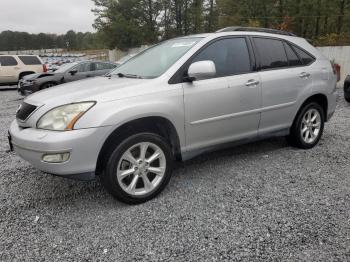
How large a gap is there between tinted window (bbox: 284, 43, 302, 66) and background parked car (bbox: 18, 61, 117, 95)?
890 cm

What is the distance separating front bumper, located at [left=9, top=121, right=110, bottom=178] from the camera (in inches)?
112

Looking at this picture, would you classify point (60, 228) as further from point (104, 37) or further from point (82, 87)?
point (104, 37)

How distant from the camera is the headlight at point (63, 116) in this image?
2.90 meters

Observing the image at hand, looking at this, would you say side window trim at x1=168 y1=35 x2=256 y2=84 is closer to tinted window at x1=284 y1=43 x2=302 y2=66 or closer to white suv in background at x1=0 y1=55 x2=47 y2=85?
tinted window at x1=284 y1=43 x2=302 y2=66

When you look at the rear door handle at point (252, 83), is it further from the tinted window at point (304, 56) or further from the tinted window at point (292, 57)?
the tinted window at point (304, 56)

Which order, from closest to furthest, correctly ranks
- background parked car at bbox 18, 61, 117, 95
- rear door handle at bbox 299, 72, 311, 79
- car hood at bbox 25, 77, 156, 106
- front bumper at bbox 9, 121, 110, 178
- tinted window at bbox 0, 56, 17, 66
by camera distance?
front bumper at bbox 9, 121, 110, 178, car hood at bbox 25, 77, 156, 106, rear door handle at bbox 299, 72, 311, 79, background parked car at bbox 18, 61, 117, 95, tinted window at bbox 0, 56, 17, 66

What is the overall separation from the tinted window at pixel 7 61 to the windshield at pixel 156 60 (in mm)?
14198

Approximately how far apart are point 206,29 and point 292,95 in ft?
105

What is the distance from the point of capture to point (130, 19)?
3641 cm

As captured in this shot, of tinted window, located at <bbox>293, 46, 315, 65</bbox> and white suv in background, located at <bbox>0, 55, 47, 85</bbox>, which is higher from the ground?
tinted window, located at <bbox>293, 46, 315, 65</bbox>

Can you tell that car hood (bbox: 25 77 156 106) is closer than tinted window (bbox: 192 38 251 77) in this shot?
Yes

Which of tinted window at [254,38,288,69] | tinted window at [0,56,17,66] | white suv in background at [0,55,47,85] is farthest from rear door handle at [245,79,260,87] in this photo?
tinted window at [0,56,17,66]

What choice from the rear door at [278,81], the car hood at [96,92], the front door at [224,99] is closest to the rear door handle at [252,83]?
the front door at [224,99]

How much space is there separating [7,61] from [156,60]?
15088mm
